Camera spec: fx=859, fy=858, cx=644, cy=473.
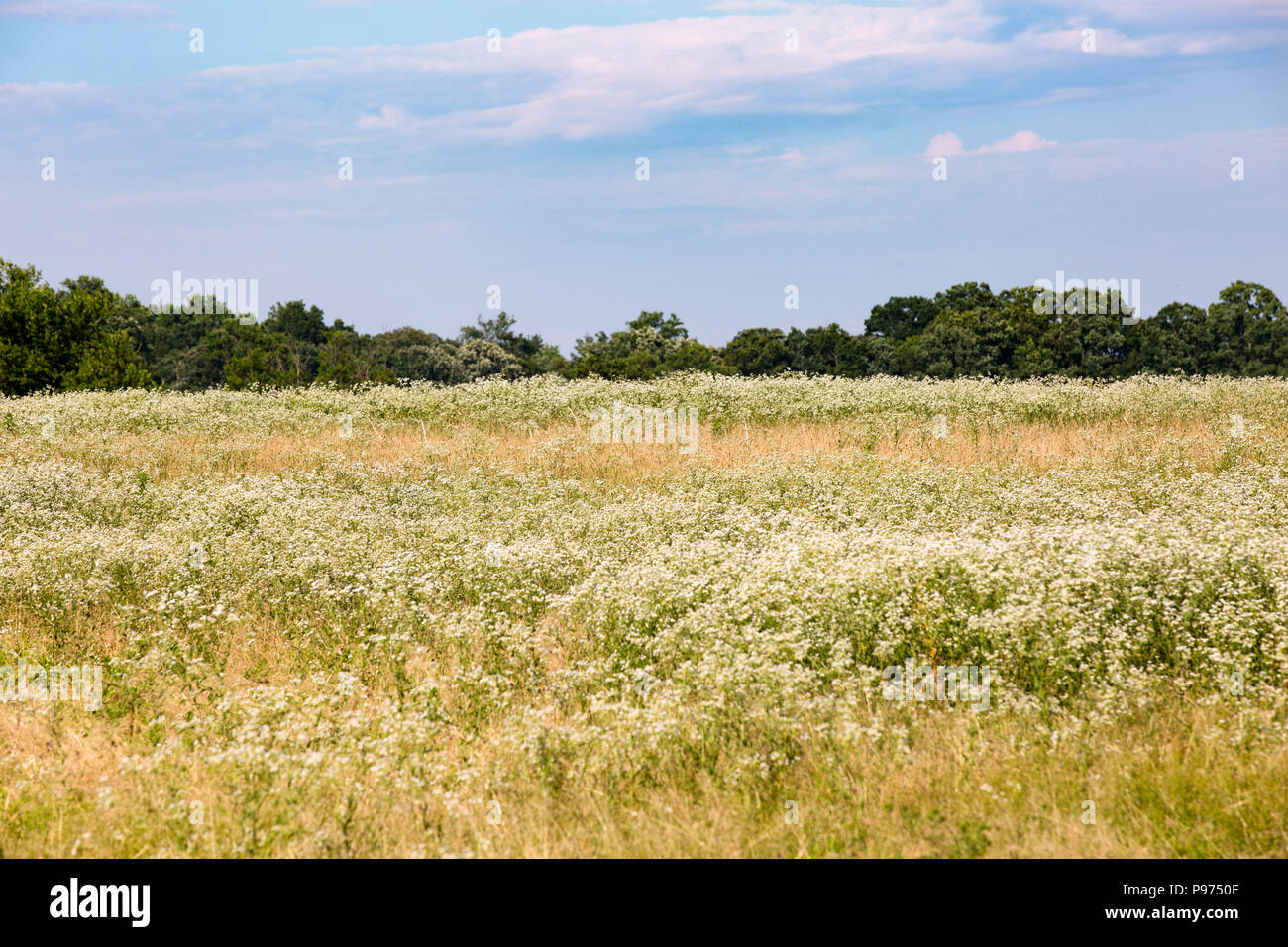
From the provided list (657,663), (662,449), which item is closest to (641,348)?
(662,449)

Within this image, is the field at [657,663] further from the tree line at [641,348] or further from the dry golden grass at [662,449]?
the tree line at [641,348]

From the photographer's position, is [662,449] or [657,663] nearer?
[657,663]

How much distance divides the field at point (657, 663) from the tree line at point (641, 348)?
130ft

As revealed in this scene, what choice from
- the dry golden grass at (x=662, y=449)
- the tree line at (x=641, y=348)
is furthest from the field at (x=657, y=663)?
the tree line at (x=641, y=348)

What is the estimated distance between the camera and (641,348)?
82188mm

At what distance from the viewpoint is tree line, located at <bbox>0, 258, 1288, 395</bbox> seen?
4844 centimetres

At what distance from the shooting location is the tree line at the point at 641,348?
4844 centimetres

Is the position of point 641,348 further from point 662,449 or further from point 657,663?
point 657,663

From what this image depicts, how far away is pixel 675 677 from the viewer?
6.92 m

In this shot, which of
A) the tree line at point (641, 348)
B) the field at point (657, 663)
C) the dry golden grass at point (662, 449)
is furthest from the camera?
the tree line at point (641, 348)

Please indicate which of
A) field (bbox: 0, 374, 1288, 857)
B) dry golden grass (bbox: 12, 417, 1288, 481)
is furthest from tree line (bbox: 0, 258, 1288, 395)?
field (bbox: 0, 374, 1288, 857)

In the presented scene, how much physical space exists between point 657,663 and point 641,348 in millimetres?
75974

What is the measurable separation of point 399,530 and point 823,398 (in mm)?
14723
